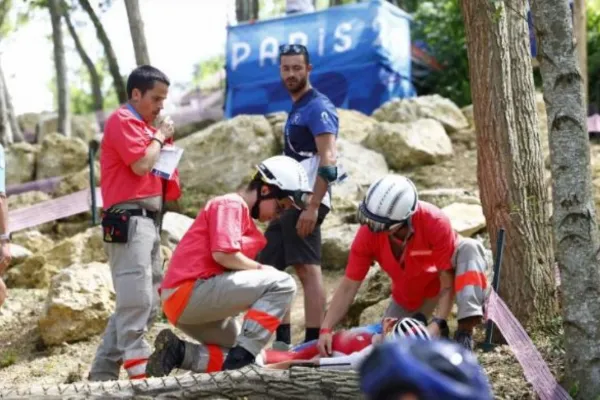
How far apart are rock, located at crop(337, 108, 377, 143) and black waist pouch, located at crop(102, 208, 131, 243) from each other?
7.30m

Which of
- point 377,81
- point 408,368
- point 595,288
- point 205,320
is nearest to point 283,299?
point 205,320

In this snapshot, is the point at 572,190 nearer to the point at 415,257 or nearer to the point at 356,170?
the point at 415,257

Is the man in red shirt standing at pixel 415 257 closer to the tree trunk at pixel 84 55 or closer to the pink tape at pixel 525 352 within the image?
the pink tape at pixel 525 352

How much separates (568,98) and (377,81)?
423 inches

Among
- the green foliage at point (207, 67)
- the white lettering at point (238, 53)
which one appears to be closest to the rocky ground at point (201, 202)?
the white lettering at point (238, 53)

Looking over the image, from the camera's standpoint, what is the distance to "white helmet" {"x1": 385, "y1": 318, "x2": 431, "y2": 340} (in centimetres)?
575

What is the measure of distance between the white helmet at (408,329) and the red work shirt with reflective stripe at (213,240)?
0.95m

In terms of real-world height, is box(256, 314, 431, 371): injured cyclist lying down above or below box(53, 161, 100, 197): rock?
above

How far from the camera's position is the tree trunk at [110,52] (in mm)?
21156

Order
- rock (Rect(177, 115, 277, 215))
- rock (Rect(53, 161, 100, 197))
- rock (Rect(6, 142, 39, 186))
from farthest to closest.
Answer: rock (Rect(6, 142, 39, 186)) < rock (Rect(53, 161, 100, 197)) < rock (Rect(177, 115, 277, 215))

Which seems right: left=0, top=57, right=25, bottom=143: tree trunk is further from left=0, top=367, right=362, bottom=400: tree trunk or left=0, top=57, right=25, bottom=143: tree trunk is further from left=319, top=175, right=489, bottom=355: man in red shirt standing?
left=0, top=367, right=362, bottom=400: tree trunk

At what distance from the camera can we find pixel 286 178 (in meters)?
6.38

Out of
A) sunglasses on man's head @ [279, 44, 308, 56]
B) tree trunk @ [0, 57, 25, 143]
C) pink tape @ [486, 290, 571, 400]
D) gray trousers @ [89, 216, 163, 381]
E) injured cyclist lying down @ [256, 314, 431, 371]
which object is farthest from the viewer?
tree trunk @ [0, 57, 25, 143]

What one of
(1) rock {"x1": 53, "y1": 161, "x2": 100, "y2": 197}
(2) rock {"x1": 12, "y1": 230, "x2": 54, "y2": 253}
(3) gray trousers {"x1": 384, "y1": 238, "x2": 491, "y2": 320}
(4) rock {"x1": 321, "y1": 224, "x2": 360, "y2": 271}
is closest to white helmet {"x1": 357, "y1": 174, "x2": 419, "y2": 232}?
(3) gray trousers {"x1": 384, "y1": 238, "x2": 491, "y2": 320}
